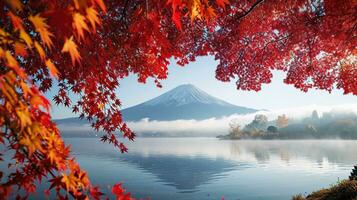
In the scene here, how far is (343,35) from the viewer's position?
40.5 feet

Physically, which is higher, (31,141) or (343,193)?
(31,141)

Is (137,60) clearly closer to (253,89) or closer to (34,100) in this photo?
(34,100)

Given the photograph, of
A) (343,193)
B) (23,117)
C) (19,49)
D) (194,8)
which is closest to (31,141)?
(23,117)

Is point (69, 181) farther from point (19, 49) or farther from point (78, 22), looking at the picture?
point (78, 22)

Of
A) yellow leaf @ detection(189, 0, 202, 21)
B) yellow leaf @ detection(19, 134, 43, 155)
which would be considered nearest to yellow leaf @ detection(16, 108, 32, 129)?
yellow leaf @ detection(19, 134, 43, 155)

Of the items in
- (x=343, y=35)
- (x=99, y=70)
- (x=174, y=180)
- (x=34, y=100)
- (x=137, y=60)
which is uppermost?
(x=343, y=35)

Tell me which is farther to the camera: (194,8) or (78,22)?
(194,8)

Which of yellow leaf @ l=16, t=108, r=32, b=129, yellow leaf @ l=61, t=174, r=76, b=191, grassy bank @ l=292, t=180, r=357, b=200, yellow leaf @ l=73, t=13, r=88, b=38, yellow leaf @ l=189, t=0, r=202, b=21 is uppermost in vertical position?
yellow leaf @ l=189, t=0, r=202, b=21

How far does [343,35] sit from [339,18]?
1536mm

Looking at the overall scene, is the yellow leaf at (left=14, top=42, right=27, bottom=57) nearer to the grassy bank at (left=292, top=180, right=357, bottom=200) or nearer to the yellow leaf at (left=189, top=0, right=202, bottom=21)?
the yellow leaf at (left=189, top=0, right=202, bottom=21)

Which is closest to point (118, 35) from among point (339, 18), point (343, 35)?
point (339, 18)

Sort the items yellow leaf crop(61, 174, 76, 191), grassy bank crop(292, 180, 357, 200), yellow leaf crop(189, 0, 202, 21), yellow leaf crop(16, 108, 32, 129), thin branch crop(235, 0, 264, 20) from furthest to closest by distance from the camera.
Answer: thin branch crop(235, 0, 264, 20) → grassy bank crop(292, 180, 357, 200) → yellow leaf crop(189, 0, 202, 21) → yellow leaf crop(61, 174, 76, 191) → yellow leaf crop(16, 108, 32, 129)

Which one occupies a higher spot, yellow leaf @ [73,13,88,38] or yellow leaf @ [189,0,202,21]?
yellow leaf @ [189,0,202,21]

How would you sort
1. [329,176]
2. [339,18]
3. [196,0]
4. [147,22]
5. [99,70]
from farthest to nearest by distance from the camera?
1. [329,176]
2. [339,18]
3. [99,70]
4. [147,22]
5. [196,0]
